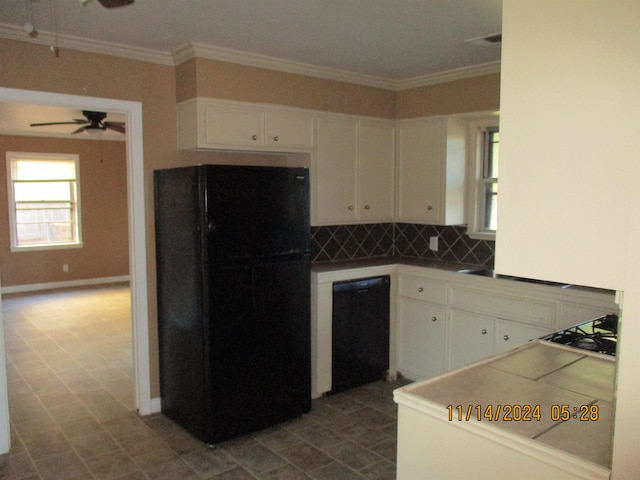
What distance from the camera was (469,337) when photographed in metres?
3.74

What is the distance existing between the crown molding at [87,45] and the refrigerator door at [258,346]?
1.50m

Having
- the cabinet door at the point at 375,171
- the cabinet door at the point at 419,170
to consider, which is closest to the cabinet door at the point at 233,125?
the cabinet door at the point at 375,171

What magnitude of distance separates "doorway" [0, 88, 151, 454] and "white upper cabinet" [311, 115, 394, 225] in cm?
125

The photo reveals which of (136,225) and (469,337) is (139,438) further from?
(469,337)

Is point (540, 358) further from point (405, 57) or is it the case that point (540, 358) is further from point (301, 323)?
point (405, 57)

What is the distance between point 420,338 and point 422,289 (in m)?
0.38

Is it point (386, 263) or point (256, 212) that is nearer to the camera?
point (256, 212)

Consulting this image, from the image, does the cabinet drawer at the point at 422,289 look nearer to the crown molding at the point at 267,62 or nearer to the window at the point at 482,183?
the window at the point at 482,183

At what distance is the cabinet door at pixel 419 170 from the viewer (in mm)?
4219

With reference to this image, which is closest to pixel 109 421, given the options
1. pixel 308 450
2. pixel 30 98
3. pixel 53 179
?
pixel 308 450

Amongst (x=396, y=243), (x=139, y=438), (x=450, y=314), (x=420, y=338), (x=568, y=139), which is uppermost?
(x=568, y=139)

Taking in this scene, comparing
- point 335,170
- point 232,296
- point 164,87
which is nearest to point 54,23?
point 164,87

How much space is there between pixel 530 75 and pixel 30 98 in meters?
2.84

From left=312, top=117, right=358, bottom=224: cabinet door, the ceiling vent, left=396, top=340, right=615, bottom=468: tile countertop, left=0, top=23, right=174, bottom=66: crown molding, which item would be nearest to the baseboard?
left=0, top=23, right=174, bottom=66: crown molding
